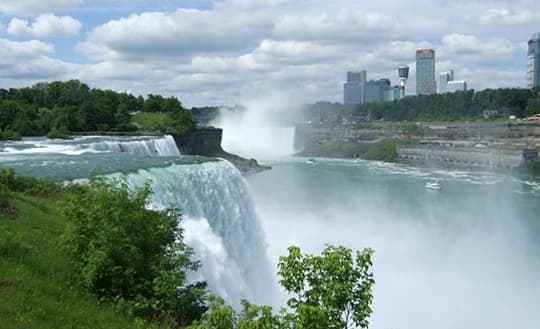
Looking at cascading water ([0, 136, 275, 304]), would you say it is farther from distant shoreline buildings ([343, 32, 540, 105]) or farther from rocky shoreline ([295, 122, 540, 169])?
distant shoreline buildings ([343, 32, 540, 105])

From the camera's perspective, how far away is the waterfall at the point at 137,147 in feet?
73.3

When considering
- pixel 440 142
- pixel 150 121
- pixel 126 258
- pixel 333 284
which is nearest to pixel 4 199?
pixel 126 258

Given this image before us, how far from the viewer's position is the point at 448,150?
60969 mm

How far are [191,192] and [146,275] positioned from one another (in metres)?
5.98

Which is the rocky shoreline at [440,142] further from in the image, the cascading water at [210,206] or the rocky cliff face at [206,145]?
the cascading water at [210,206]

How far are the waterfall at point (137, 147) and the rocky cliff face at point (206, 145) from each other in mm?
13884

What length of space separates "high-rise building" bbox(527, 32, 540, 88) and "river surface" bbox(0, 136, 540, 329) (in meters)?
95.0

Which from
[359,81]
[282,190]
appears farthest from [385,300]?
[359,81]

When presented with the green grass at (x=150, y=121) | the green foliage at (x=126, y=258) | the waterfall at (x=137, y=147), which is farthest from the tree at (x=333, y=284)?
the green grass at (x=150, y=121)

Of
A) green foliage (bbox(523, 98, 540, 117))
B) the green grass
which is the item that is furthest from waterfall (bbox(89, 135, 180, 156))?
green foliage (bbox(523, 98, 540, 117))

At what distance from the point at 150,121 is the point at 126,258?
4183 centimetres

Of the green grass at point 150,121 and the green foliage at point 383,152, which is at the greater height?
the green grass at point 150,121

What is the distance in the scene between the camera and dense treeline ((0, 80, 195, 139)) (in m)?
32.1

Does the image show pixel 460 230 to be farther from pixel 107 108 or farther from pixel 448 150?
pixel 448 150
